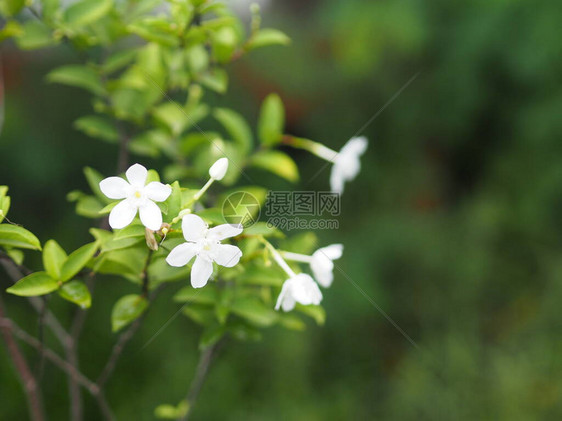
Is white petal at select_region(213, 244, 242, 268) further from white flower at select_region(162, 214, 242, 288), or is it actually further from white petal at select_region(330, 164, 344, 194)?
white petal at select_region(330, 164, 344, 194)

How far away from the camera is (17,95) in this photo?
172 cm

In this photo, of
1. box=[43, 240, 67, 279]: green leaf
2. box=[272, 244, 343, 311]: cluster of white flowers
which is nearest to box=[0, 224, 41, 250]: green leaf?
box=[43, 240, 67, 279]: green leaf

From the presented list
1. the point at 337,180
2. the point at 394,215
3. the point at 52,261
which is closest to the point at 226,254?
the point at 52,261

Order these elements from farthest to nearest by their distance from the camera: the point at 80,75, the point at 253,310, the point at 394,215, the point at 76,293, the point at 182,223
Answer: the point at 394,215
the point at 80,75
the point at 253,310
the point at 76,293
the point at 182,223

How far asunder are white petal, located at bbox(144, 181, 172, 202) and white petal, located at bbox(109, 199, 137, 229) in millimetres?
23

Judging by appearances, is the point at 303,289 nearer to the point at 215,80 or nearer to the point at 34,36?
the point at 215,80

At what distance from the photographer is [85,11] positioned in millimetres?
858

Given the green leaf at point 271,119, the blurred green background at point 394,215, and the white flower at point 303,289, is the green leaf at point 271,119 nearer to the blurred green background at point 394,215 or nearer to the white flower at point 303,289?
the white flower at point 303,289

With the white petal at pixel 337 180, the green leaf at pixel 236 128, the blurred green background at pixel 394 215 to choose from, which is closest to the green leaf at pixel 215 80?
the green leaf at pixel 236 128

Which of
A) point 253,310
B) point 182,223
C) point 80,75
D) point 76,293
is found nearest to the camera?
point 182,223

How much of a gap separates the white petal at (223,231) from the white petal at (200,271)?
31 mm

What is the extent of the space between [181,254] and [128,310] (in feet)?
0.60

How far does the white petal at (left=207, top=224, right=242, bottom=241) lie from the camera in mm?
586

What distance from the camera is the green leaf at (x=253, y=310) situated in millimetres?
806
